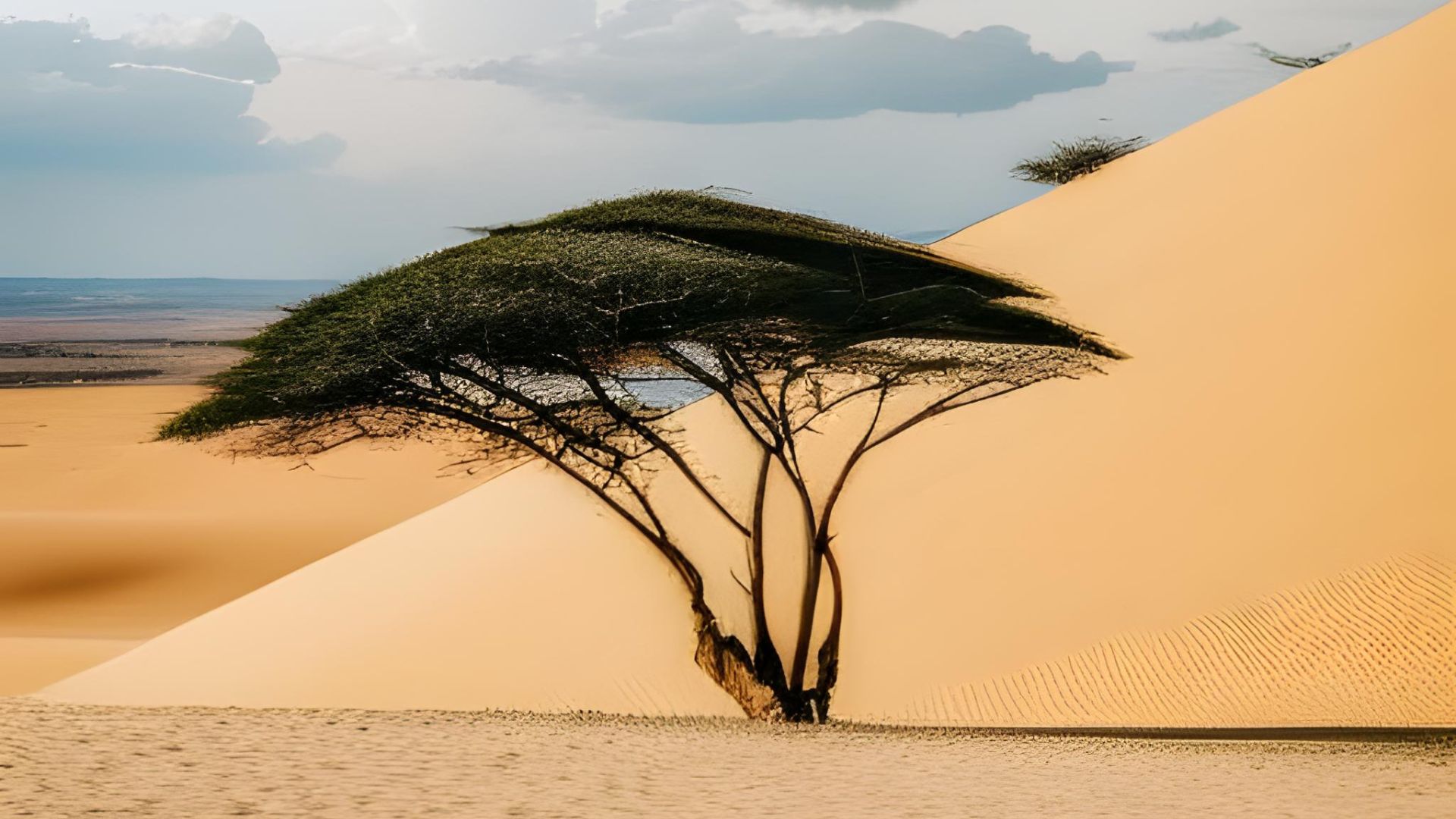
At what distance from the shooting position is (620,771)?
1161cm

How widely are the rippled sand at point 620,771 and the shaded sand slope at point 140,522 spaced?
674cm

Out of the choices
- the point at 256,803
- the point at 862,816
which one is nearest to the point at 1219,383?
the point at 862,816

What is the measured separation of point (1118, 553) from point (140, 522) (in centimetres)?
3219

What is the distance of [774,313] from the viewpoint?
1495cm

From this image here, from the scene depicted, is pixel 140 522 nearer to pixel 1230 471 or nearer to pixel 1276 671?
pixel 1230 471

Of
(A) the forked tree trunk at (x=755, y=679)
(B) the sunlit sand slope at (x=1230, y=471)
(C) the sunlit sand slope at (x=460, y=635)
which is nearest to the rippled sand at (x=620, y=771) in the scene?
(A) the forked tree trunk at (x=755, y=679)

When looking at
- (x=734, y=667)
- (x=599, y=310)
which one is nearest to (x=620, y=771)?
(x=734, y=667)

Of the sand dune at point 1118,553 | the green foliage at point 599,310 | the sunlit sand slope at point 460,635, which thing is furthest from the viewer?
the sunlit sand slope at point 460,635

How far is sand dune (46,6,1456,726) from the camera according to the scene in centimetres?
1950

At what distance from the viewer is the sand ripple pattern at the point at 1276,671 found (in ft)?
58.5

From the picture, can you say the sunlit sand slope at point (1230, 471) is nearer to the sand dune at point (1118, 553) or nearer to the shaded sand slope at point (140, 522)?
the sand dune at point (1118, 553)

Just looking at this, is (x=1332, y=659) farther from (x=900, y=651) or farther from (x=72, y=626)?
(x=72, y=626)

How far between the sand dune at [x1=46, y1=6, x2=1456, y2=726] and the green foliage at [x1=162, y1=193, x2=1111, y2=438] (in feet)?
21.7

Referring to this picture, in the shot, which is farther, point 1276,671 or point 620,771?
point 1276,671
